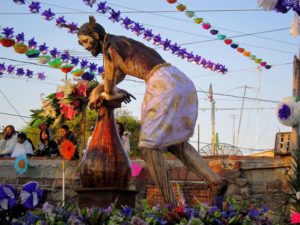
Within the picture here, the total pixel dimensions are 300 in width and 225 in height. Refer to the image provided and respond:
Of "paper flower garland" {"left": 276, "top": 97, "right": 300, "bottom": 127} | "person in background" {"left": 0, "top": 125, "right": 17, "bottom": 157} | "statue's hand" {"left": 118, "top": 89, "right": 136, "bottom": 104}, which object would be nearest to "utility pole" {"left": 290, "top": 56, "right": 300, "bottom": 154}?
"paper flower garland" {"left": 276, "top": 97, "right": 300, "bottom": 127}

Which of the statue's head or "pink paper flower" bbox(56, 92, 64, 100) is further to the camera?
"pink paper flower" bbox(56, 92, 64, 100)

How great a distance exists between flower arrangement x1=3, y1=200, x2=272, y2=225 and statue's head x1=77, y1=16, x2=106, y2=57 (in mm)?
1514

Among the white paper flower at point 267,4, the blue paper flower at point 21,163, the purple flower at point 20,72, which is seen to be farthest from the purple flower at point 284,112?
the purple flower at point 20,72

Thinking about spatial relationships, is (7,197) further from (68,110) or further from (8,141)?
(8,141)

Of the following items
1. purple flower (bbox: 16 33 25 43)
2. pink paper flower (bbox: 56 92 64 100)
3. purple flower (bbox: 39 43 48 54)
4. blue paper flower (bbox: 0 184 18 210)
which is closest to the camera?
blue paper flower (bbox: 0 184 18 210)

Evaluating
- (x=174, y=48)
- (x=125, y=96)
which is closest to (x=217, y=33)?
(x=174, y=48)

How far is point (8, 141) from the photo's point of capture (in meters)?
10.1

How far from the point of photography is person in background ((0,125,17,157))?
9962 millimetres

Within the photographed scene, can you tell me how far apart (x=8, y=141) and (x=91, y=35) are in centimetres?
594

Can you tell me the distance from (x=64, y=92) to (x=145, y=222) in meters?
5.79

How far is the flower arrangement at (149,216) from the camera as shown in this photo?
3.12 m

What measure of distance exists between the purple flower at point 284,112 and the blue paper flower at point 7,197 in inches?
191

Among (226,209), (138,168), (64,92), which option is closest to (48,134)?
(64,92)

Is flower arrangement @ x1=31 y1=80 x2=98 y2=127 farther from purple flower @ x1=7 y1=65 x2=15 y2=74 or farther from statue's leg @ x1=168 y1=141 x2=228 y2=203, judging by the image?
statue's leg @ x1=168 y1=141 x2=228 y2=203
